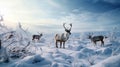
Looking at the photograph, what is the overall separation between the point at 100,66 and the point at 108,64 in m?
0.13

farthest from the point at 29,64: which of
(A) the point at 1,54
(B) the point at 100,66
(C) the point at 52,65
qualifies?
(B) the point at 100,66

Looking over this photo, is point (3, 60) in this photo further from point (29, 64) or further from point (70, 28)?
point (70, 28)

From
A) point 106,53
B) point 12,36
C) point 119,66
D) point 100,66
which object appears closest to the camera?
point 119,66

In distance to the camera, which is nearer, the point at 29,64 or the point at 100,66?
the point at 100,66

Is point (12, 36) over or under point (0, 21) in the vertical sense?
under

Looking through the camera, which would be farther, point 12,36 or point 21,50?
point 21,50

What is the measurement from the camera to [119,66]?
73.0 inches

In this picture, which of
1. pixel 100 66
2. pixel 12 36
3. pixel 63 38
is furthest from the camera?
pixel 63 38

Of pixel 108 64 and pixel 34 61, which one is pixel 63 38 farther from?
pixel 108 64

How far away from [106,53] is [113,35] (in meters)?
13.2

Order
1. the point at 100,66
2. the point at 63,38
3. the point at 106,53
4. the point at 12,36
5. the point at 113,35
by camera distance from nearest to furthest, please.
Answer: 1. the point at 100,66
2. the point at 12,36
3. the point at 106,53
4. the point at 63,38
5. the point at 113,35

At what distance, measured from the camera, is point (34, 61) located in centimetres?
474

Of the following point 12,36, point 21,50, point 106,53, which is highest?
point 12,36

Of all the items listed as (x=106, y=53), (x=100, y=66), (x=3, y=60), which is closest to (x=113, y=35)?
(x=106, y=53)
